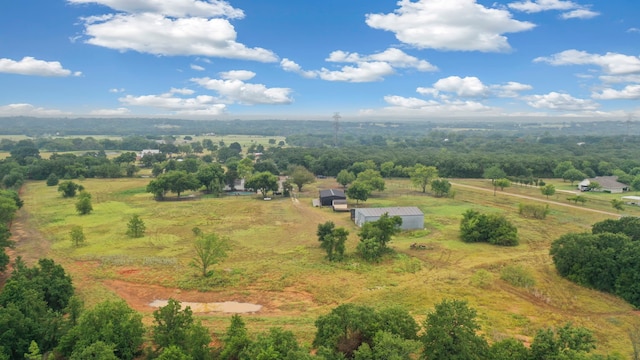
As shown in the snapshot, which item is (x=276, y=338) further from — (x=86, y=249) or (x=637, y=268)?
(x=86, y=249)

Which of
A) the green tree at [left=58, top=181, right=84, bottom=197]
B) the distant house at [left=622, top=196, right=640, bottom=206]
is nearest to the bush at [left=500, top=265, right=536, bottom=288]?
the distant house at [left=622, top=196, right=640, bottom=206]

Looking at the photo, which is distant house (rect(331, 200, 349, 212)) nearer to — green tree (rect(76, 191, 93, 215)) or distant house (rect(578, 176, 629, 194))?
green tree (rect(76, 191, 93, 215))

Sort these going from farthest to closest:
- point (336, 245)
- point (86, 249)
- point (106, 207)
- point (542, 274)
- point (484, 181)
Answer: point (484, 181), point (106, 207), point (86, 249), point (336, 245), point (542, 274)

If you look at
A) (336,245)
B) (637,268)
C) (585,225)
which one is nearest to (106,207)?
(336,245)

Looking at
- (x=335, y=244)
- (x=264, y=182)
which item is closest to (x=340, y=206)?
(x=264, y=182)

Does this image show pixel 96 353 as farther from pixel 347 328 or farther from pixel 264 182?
pixel 264 182

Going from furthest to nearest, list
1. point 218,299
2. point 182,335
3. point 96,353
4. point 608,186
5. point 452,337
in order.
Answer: point 608,186
point 218,299
point 182,335
point 452,337
point 96,353
